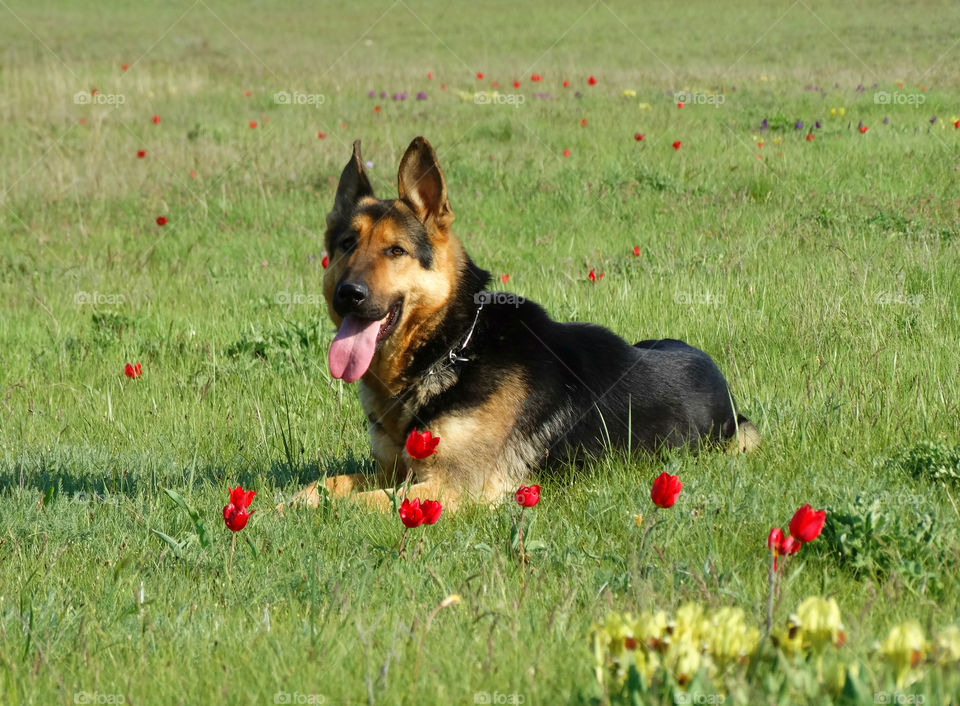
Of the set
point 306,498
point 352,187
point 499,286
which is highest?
point 352,187

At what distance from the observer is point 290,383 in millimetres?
5719

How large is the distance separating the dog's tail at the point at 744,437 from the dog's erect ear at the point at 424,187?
70.4 inches

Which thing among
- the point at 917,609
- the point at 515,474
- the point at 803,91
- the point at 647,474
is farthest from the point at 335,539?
the point at 803,91

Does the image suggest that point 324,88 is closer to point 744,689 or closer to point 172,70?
point 172,70

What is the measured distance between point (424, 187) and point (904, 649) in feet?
11.1
